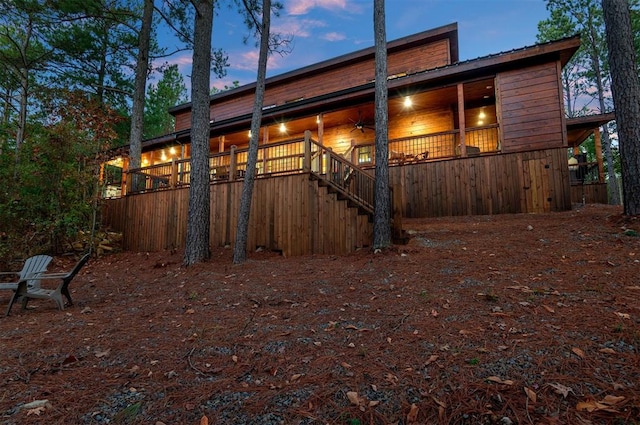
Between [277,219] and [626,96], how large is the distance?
7694 millimetres

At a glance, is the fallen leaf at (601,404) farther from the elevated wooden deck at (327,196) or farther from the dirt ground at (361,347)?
the elevated wooden deck at (327,196)

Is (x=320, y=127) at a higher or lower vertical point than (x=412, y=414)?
higher

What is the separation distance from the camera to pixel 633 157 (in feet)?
18.1

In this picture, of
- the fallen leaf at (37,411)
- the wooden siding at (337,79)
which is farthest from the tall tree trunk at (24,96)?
the fallen leaf at (37,411)

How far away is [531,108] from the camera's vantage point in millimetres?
9703

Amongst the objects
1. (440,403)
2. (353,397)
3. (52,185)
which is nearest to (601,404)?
(440,403)

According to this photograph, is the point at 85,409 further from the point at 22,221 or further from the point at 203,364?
the point at 22,221

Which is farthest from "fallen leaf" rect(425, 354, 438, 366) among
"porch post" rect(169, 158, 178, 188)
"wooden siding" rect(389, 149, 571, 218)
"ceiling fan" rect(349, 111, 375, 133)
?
"ceiling fan" rect(349, 111, 375, 133)

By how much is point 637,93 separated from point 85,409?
30.0 feet

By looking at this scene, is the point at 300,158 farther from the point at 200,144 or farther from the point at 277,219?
the point at 200,144

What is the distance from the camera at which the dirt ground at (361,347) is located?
1.83 meters

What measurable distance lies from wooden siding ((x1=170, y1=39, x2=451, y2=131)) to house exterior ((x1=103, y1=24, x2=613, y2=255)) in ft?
0.47

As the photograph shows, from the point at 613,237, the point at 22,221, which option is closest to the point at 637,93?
the point at 613,237

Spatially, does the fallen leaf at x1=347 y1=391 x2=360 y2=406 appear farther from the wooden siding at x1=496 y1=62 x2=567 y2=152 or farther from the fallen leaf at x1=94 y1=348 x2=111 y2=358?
the wooden siding at x1=496 y1=62 x2=567 y2=152
